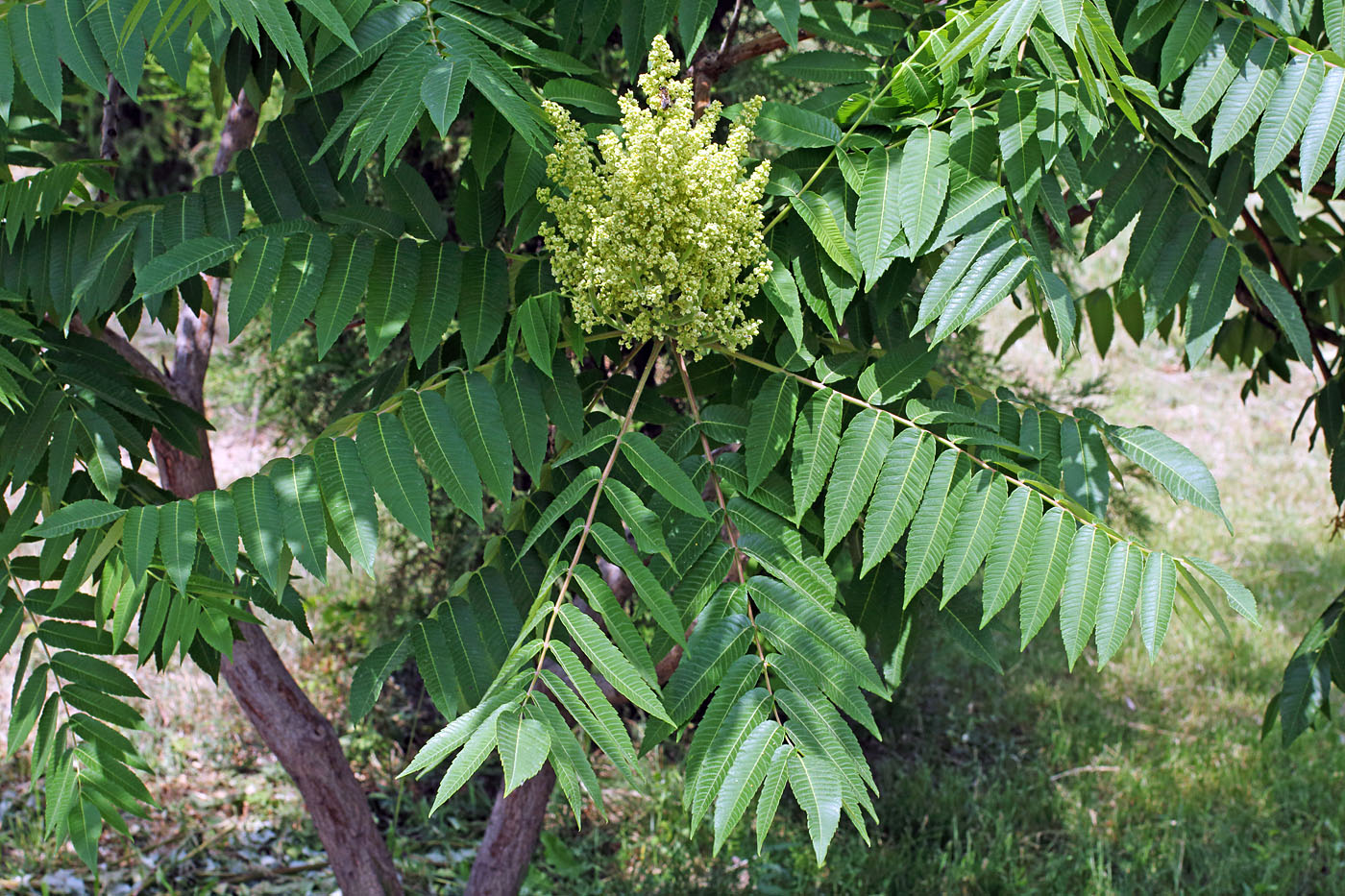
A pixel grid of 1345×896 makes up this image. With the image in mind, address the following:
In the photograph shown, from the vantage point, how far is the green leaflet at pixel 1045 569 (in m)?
1.55

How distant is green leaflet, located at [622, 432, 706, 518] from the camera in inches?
61.2

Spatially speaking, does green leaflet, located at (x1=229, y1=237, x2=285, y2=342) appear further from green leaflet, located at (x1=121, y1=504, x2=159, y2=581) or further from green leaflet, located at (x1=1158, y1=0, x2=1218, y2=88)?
green leaflet, located at (x1=1158, y1=0, x2=1218, y2=88)

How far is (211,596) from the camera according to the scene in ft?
5.66

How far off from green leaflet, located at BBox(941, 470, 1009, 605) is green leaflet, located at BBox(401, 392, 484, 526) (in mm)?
687

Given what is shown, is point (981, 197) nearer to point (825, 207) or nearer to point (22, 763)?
point (825, 207)

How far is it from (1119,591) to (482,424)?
0.95m

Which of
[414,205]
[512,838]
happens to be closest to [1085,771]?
[512,838]

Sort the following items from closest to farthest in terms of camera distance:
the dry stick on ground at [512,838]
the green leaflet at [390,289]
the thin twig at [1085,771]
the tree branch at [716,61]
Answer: the green leaflet at [390,289] → the tree branch at [716,61] → the dry stick on ground at [512,838] → the thin twig at [1085,771]

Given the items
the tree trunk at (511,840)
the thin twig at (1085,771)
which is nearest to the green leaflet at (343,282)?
the tree trunk at (511,840)

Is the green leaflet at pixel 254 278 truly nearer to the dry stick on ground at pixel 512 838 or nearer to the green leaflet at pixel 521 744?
the green leaflet at pixel 521 744

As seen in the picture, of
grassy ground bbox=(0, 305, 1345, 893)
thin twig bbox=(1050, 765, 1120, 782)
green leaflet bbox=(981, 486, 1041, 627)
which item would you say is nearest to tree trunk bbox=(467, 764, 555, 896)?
grassy ground bbox=(0, 305, 1345, 893)

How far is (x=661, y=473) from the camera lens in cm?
158

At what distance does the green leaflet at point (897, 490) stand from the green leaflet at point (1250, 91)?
2.09 ft

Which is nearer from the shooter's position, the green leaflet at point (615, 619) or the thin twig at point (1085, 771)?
the green leaflet at point (615, 619)
